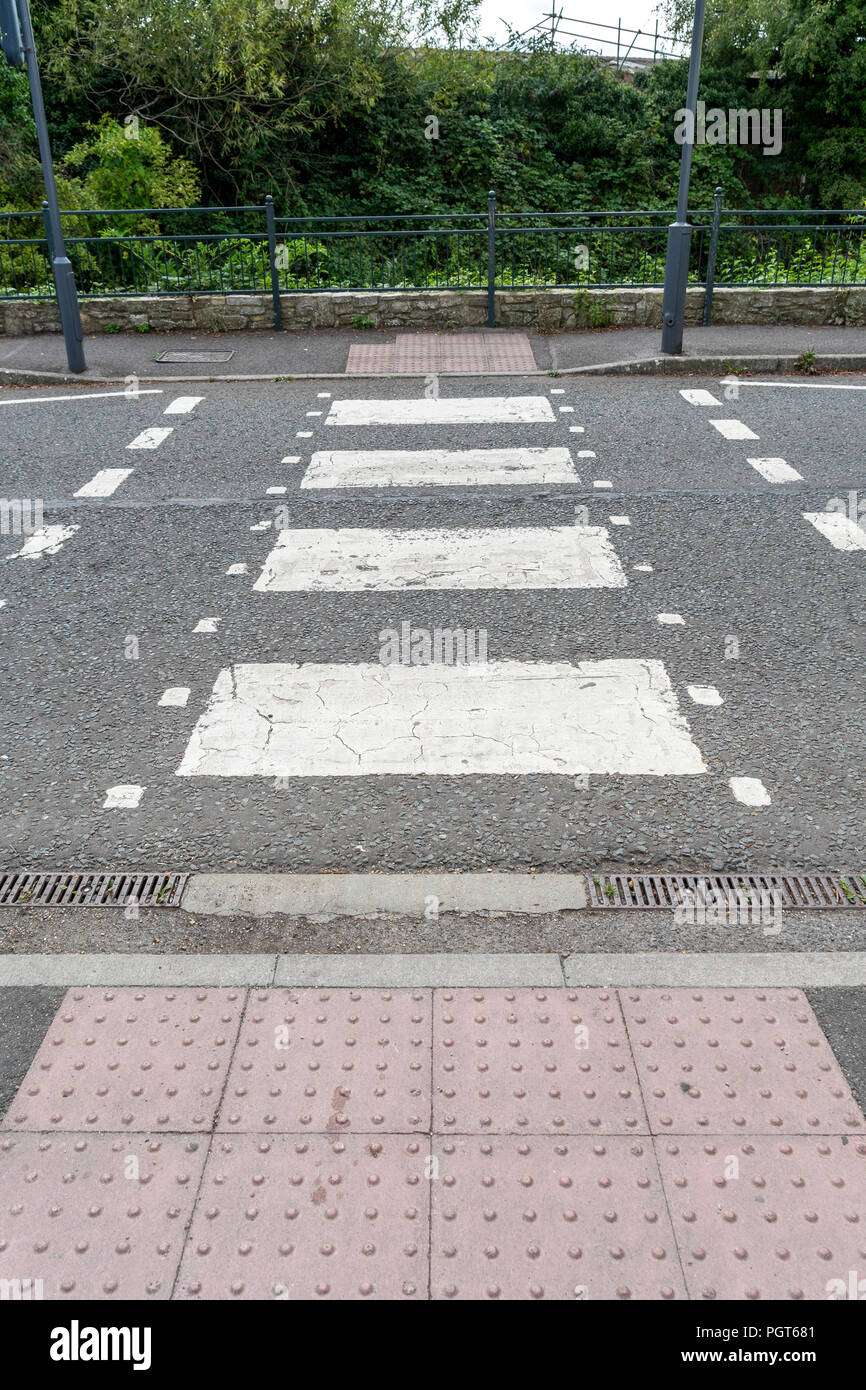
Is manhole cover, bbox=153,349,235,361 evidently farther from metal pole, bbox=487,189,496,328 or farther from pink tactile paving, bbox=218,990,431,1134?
pink tactile paving, bbox=218,990,431,1134

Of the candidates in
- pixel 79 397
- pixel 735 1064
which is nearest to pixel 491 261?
pixel 79 397

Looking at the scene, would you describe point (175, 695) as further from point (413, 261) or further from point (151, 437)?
point (413, 261)

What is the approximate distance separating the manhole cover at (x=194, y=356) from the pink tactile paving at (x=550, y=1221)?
12.2 meters

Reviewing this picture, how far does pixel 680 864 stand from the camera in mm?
4699

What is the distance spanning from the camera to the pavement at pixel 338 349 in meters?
13.1

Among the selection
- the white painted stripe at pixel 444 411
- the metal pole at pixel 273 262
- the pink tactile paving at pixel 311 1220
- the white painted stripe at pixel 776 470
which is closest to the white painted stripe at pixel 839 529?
the white painted stripe at pixel 776 470

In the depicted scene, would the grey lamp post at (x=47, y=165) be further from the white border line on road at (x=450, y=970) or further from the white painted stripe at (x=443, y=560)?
the white border line on road at (x=450, y=970)

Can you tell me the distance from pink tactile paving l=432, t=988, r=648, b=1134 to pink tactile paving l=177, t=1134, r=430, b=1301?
0.25 m

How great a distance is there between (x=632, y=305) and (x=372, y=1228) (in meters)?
13.9

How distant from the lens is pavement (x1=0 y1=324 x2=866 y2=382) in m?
13.1

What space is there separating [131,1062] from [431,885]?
4.68 feet

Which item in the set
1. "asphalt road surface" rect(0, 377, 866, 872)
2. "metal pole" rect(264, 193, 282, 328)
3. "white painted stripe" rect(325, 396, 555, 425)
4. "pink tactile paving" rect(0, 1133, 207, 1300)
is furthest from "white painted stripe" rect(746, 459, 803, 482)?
"pink tactile paving" rect(0, 1133, 207, 1300)

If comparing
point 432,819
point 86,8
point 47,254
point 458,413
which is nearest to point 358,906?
point 432,819
